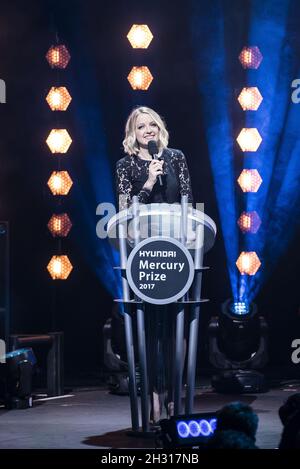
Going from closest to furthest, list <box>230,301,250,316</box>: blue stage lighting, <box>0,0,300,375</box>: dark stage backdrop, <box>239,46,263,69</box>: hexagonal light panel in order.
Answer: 1. <box>230,301,250,316</box>: blue stage lighting
2. <box>239,46,263,69</box>: hexagonal light panel
3. <box>0,0,300,375</box>: dark stage backdrop

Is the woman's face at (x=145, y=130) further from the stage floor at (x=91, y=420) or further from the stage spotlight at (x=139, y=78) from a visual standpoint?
the stage spotlight at (x=139, y=78)

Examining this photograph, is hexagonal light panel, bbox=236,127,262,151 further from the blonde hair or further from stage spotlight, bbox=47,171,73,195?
the blonde hair

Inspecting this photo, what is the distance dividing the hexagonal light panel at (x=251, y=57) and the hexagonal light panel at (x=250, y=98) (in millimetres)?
177

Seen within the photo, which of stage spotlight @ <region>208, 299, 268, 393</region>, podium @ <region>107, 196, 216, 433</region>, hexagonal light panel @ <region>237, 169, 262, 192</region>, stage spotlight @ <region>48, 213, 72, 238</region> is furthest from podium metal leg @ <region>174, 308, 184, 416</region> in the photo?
hexagonal light panel @ <region>237, 169, 262, 192</region>

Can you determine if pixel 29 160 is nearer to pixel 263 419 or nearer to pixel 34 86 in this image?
pixel 34 86

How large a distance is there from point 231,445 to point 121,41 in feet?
19.6

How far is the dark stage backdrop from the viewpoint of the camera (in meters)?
7.92

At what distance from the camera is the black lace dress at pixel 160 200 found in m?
4.88

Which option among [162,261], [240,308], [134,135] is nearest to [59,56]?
[240,308]

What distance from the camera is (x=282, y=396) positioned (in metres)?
7.02

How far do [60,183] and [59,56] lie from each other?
95 cm

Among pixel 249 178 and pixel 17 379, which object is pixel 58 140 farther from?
pixel 17 379

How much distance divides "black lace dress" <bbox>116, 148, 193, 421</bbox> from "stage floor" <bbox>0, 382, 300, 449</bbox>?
338mm
